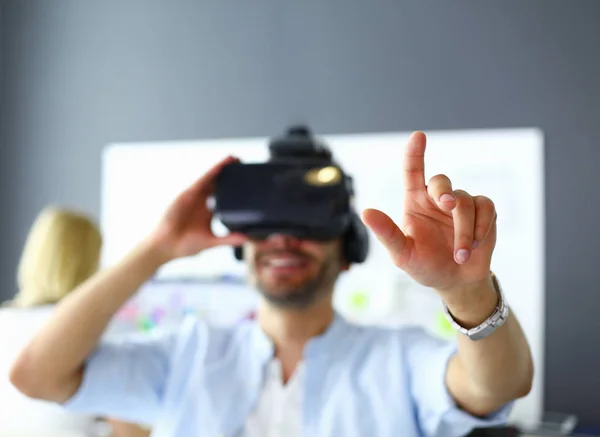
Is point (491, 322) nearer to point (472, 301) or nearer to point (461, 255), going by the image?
point (472, 301)

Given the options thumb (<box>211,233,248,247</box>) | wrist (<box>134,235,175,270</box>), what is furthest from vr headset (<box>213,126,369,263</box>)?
wrist (<box>134,235,175,270</box>)

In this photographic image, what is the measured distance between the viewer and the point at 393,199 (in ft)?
7.02

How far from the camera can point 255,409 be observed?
114cm

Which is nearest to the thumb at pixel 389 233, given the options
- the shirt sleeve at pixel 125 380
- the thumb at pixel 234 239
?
the thumb at pixel 234 239

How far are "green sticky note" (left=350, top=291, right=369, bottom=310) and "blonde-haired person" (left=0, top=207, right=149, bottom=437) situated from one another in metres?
0.84

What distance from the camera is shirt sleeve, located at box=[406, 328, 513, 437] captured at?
98 cm

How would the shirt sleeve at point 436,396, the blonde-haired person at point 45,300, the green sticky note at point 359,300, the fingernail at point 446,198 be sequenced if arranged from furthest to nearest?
the green sticky note at point 359,300 < the blonde-haired person at point 45,300 < the shirt sleeve at point 436,396 < the fingernail at point 446,198

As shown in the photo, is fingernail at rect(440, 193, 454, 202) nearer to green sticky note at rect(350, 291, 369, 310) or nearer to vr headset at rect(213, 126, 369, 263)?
vr headset at rect(213, 126, 369, 263)

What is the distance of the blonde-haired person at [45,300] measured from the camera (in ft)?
4.47

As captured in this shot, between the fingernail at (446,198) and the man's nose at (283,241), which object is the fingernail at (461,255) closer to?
the fingernail at (446,198)

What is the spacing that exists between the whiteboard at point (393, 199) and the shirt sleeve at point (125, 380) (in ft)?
3.35

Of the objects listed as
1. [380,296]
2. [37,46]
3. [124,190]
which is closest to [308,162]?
[380,296]

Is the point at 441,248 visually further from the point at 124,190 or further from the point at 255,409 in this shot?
the point at 124,190

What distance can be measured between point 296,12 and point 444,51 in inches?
21.5
